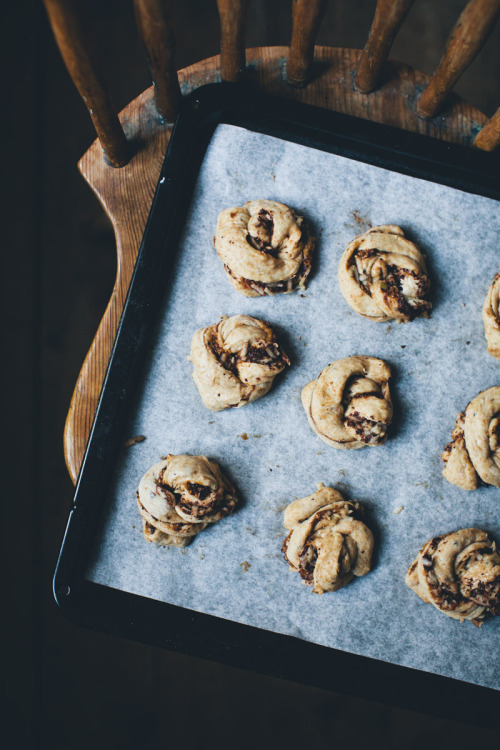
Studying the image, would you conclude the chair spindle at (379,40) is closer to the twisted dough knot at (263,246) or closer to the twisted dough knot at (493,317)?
the twisted dough knot at (263,246)

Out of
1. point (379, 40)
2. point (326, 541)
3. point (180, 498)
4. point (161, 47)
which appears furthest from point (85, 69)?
point (326, 541)

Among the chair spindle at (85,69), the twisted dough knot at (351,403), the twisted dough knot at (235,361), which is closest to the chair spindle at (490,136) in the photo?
the twisted dough knot at (351,403)

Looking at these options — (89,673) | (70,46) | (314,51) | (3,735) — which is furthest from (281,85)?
(3,735)

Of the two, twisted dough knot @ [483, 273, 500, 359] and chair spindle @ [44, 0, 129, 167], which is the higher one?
chair spindle @ [44, 0, 129, 167]

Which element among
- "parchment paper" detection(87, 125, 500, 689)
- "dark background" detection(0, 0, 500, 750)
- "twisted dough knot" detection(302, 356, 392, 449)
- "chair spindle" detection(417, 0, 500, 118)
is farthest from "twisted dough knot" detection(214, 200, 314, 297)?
"dark background" detection(0, 0, 500, 750)

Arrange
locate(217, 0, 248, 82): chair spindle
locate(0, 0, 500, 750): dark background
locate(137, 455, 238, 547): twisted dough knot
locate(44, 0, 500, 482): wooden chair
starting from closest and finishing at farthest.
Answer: locate(217, 0, 248, 82): chair spindle, locate(137, 455, 238, 547): twisted dough knot, locate(44, 0, 500, 482): wooden chair, locate(0, 0, 500, 750): dark background

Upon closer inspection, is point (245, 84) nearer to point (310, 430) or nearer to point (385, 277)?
point (385, 277)

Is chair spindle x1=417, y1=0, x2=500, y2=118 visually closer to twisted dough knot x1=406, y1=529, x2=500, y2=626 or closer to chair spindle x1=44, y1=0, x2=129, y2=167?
chair spindle x1=44, y1=0, x2=129, y2=167
